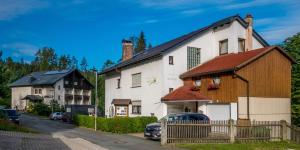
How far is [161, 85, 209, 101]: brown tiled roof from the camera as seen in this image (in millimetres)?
30861

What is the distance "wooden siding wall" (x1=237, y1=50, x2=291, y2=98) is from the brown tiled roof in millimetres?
3557

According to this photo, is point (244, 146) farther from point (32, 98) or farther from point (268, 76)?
point (32, 98)

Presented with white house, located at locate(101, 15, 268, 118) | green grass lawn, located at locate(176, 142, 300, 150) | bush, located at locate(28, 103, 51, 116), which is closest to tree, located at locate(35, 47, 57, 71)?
bush, located at locate(28, 103, 51, 116)

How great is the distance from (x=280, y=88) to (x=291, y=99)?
15.7 ft

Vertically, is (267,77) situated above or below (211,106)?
above

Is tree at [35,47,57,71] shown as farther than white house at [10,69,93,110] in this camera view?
Yes

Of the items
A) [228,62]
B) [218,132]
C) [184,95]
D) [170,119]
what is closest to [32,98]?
[184,95]

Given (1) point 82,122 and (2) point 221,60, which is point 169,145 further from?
(1) point 82,122

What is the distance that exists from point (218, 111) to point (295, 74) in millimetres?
10166

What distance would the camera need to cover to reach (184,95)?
104 ft

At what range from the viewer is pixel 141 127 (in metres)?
32.6

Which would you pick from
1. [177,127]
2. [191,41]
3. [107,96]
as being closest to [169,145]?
[177,127]

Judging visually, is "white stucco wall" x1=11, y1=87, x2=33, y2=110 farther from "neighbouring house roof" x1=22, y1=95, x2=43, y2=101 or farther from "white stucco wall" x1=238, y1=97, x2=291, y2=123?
"white stucco wall" x1=238, y1=97, x2=291, y2=123

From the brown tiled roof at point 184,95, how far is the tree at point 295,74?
28.2 feet
